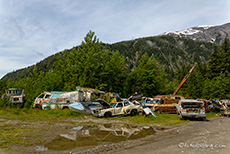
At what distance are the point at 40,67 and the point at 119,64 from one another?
6052 inches

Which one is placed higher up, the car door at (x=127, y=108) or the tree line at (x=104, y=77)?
the tree line at (x=104, y=77)

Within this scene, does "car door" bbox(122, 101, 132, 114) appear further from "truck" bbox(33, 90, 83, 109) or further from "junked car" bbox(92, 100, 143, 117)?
"truck" bbox(33, 90, 83, 109)

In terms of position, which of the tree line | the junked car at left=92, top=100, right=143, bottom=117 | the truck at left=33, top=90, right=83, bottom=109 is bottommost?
the junked car at left=92, top=100, right=143, bottom=117

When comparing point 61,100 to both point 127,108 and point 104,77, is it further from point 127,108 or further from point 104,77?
point 104,77

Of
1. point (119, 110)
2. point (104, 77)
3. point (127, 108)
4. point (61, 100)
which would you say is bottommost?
point (119, 110)

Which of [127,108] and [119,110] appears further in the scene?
[127,108]

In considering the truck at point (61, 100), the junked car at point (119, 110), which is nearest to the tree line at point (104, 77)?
the truck at point (61, 100)

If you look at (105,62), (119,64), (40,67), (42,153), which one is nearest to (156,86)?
(119,64)

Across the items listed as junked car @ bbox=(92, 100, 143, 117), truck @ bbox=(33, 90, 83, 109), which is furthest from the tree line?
junked car @ bbox=(92, 100, 143, 117)

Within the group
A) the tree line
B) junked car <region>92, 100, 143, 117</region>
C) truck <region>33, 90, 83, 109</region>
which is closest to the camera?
junked car <region>92, 100, 143, 117</region>

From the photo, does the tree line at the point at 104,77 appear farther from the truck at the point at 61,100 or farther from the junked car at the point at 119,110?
→ the junked car at the point at 119,110

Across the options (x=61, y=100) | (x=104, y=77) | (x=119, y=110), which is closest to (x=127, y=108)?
(x=119, y=110)

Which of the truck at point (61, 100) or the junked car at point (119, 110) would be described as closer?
the junked car at point (119, 110)

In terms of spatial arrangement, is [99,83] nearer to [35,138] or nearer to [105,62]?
[105,62]
